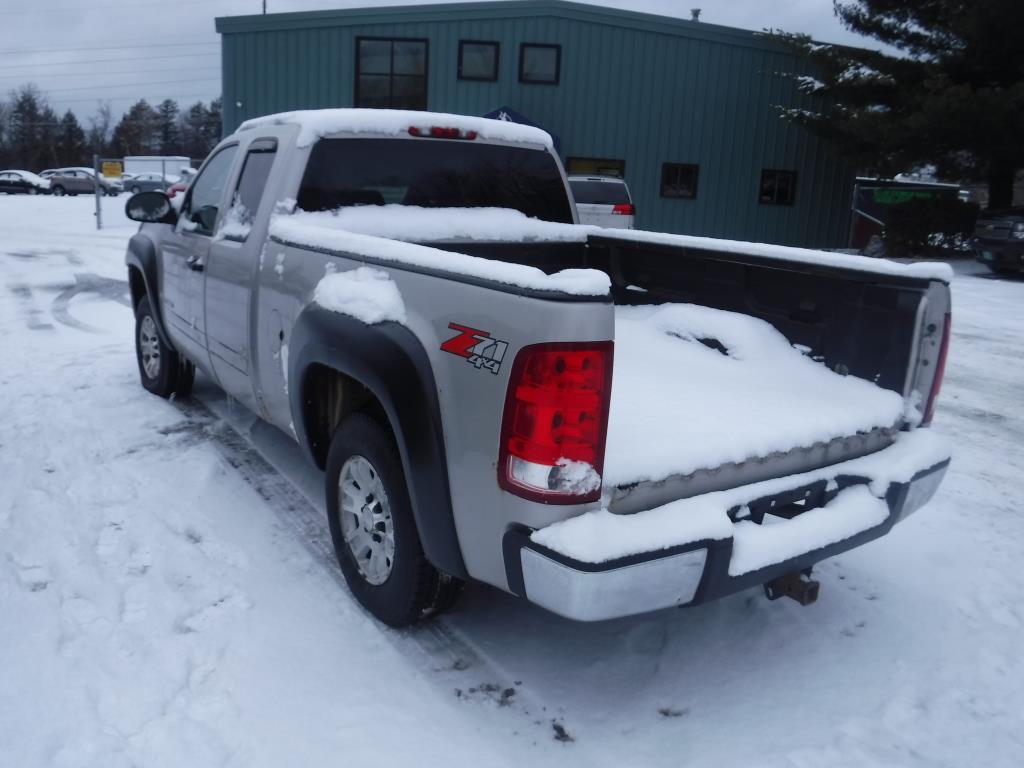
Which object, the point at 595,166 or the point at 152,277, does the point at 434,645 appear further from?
the point at 595,166

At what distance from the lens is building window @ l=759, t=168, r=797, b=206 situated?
23.3 meters

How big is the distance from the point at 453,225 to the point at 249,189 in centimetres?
110

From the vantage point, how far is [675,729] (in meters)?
2.77

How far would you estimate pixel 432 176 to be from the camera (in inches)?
173

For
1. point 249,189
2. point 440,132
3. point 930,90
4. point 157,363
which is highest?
point 930,90

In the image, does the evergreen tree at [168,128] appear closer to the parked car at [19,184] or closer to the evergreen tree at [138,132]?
the evergreen tree at [138,132]

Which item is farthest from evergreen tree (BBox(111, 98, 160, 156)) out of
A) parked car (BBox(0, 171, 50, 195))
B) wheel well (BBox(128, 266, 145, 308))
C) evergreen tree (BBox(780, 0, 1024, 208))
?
wheel well (BBox(128, 266, 145, 308))

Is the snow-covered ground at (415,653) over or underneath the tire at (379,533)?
underneath

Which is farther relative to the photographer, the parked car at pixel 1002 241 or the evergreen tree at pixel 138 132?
the evergreen tree at pixel 138 132

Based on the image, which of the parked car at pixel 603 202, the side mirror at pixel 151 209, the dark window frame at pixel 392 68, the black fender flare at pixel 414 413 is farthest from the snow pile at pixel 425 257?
the dark window frame at pixel 392 68

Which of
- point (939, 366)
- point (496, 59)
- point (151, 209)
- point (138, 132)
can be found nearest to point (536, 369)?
point (939, 366)

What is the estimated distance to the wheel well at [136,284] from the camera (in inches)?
247

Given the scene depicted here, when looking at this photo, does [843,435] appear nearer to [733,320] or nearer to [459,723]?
[733,320]

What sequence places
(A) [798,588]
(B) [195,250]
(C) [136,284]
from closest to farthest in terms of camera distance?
(A) [798,588]
(B) [195,250]
(C) [136,284]
